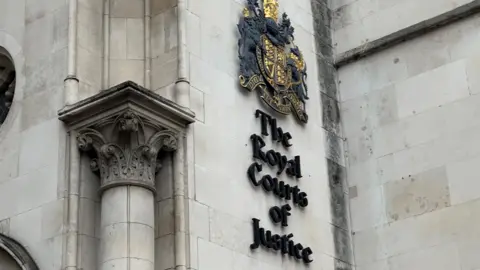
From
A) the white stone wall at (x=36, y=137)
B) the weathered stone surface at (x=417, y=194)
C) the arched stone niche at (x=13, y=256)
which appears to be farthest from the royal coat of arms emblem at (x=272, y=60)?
the arched stone niche at (x=13, y=256)

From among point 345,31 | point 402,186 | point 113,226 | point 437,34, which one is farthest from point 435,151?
point 113,226

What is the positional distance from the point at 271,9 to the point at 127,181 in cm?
548

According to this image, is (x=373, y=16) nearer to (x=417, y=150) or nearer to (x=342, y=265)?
(x=417, y=150)

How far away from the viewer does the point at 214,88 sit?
15805 millimetres

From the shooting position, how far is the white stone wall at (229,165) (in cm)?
1471

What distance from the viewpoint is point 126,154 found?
1408cm

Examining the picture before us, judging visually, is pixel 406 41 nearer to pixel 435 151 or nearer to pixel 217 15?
pixel 435 151

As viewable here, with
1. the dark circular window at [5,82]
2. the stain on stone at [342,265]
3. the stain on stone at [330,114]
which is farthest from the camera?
the stain on stone at [330,114]

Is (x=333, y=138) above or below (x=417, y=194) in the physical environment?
above

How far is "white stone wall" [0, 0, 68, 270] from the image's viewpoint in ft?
46.7

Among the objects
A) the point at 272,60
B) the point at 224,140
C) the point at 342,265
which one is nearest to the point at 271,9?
the point at 272,60

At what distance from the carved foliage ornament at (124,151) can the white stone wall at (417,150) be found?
5193 mm

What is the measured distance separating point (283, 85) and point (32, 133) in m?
4.69

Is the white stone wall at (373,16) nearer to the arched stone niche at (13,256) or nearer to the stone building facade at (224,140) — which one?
the stone building facade at (224,140)
